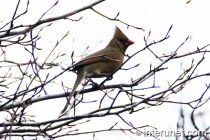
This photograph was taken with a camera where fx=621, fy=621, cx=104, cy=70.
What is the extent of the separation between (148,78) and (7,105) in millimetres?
1419

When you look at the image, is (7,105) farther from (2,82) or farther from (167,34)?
(167,34)

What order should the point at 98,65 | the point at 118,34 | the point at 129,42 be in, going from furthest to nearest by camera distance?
the point at 118,34, the point at 129,42, the point at 98,65

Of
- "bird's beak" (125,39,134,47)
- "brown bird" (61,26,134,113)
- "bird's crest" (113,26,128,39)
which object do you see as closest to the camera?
"brown bird" (61,26,134,113)

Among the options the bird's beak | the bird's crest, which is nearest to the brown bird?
the bird's beak

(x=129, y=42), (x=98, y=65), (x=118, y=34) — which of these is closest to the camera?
(x=98, y=65)

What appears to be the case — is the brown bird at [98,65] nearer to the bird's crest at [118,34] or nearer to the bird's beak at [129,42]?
the bird's beak at [129,42]

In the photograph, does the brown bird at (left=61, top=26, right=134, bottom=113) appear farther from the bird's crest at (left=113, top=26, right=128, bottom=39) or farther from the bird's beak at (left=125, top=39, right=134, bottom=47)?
the bird's crest at (left=113, top=26, right=128, bottom=39)

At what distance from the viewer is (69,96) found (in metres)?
6.69

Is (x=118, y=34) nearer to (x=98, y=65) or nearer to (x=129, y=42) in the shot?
(x=129, y=42)

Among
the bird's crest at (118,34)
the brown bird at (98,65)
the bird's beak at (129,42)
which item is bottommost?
the brown bird at (98,65)

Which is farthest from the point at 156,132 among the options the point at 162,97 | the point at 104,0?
the point at 104,0

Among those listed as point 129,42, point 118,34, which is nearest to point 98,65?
point 129,42

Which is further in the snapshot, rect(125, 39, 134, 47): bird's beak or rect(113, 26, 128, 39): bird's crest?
rect(113, 26, 128, 39): bird's crest

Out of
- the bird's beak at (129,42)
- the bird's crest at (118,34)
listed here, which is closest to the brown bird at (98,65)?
the bird's beak at (129,42)
